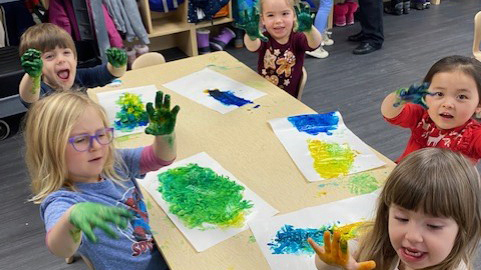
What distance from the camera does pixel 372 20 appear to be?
4195 millimetres

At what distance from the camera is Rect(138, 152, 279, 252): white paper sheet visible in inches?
51.2

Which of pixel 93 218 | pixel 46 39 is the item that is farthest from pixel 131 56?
pixel 93 218

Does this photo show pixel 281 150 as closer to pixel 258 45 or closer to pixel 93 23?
pixel 258 45

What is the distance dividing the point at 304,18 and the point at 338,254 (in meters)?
1.33

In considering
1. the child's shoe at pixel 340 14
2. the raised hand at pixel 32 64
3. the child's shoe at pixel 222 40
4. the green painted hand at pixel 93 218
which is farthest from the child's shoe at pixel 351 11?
the green painted hand at pixel 93 218

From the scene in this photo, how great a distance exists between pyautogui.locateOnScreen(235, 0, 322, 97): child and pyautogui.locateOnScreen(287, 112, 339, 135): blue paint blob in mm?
520

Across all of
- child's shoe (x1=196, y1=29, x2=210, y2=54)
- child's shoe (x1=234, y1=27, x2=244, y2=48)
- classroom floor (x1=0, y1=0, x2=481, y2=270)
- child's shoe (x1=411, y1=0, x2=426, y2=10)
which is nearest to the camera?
classroom floor (x1=0, y1=0, x2=481, y2=270)

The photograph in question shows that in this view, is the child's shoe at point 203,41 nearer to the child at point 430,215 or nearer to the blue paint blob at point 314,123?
the blue paint blob at point 314,123

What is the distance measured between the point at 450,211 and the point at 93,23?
303cm

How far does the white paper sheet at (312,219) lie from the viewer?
1248mm

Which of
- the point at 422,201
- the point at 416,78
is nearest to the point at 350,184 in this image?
the point at 422,201

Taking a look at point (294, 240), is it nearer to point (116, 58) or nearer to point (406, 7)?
point (116, 58)

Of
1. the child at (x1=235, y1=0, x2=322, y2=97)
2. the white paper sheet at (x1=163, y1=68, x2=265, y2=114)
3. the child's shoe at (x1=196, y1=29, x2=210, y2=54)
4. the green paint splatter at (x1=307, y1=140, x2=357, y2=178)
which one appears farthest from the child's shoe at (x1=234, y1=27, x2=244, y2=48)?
the green paint splatter at (x1=307, y1=140, x2=357, y2=178)

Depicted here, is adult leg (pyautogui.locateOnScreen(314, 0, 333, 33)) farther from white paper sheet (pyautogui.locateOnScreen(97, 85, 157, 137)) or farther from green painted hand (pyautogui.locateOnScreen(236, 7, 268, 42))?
white paper sheet (pyautogui.locateOnScreen(97, 85, 157, 137))
